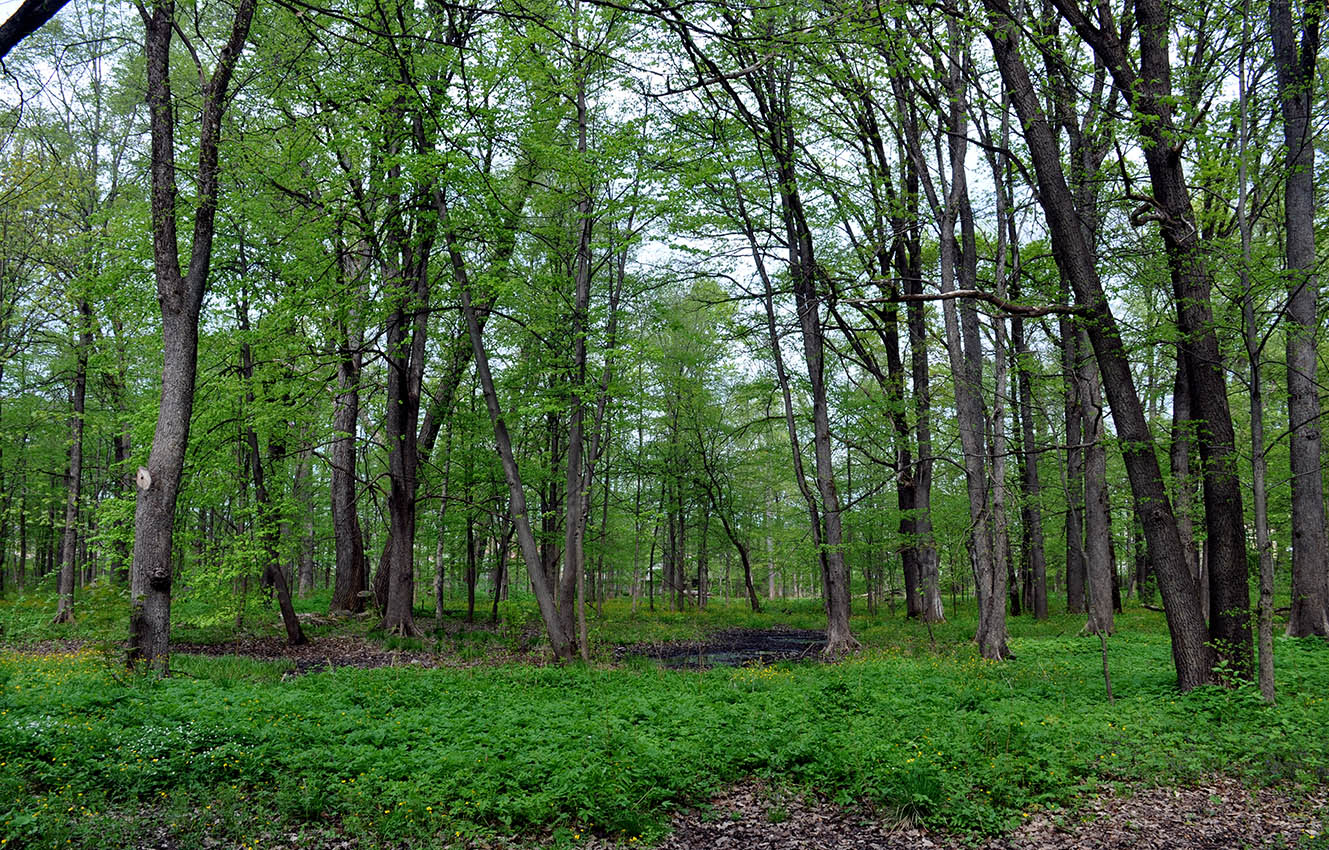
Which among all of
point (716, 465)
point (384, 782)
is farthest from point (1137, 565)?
point (384, 782)

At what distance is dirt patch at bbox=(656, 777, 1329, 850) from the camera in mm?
4715

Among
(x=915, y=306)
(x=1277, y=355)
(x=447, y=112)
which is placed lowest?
(x=1277, y=355)

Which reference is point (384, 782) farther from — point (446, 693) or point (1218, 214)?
point (1218, 214)

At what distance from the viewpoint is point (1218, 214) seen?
33.7ft

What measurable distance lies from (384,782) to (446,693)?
314 cm

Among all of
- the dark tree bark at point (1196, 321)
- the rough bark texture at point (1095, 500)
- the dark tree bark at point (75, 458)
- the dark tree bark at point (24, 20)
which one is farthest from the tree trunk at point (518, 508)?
the dark tree bark at point (75, 458)

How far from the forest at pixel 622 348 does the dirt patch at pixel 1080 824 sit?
0.19 metres

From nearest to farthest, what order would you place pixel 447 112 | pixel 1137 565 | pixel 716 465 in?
pixel 447 112, pixel 716 465, pixel 1137 565

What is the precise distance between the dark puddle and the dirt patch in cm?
651

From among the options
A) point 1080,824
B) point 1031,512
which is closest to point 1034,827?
point 1080,824

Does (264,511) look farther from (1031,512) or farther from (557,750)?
(1031,512)

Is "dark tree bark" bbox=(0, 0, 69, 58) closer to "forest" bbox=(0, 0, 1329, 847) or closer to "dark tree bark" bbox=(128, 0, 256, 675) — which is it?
A: "forest" bbox=(0, 0, 1329, 847)

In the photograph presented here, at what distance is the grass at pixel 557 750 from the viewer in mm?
4746

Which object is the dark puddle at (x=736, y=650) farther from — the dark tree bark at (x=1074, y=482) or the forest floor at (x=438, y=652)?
the dark tree bark at (x=1074, y=482)
